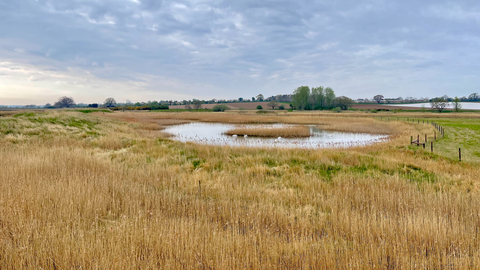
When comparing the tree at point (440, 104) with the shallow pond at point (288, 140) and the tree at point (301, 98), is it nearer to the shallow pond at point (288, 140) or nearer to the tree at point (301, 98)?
the tree at point (301, 98)

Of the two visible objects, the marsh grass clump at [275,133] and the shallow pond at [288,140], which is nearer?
the shallow pond at [288,140]

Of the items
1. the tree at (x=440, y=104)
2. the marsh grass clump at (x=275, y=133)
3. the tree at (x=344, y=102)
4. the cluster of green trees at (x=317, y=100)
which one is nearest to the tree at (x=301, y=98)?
the cluster of green trees at (x=317, y=100)

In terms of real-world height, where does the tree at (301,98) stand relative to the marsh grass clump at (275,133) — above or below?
above

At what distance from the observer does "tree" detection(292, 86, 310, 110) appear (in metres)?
116

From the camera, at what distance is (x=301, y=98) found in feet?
381

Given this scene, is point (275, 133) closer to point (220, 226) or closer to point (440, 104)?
point (220, 226)

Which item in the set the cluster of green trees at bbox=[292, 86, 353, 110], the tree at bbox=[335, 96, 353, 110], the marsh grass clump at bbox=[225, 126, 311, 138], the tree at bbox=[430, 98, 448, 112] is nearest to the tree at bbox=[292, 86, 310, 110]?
the cluster of green trees at bbox=[292, 86, 353, 110]

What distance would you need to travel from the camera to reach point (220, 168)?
11.8 m

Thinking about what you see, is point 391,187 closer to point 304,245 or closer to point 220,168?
point 304,245

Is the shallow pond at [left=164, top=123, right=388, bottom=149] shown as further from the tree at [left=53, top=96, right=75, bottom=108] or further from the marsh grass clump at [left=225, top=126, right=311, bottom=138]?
the tree at [left=53, top=96, right=75, bottom=108]

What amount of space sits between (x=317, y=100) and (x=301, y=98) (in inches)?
407

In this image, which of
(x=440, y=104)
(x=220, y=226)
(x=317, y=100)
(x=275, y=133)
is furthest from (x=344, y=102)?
(x=220, y=226)

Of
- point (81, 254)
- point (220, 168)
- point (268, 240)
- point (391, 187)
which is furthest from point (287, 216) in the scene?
point (220, 168)

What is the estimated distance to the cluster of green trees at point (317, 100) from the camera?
4476 inches
